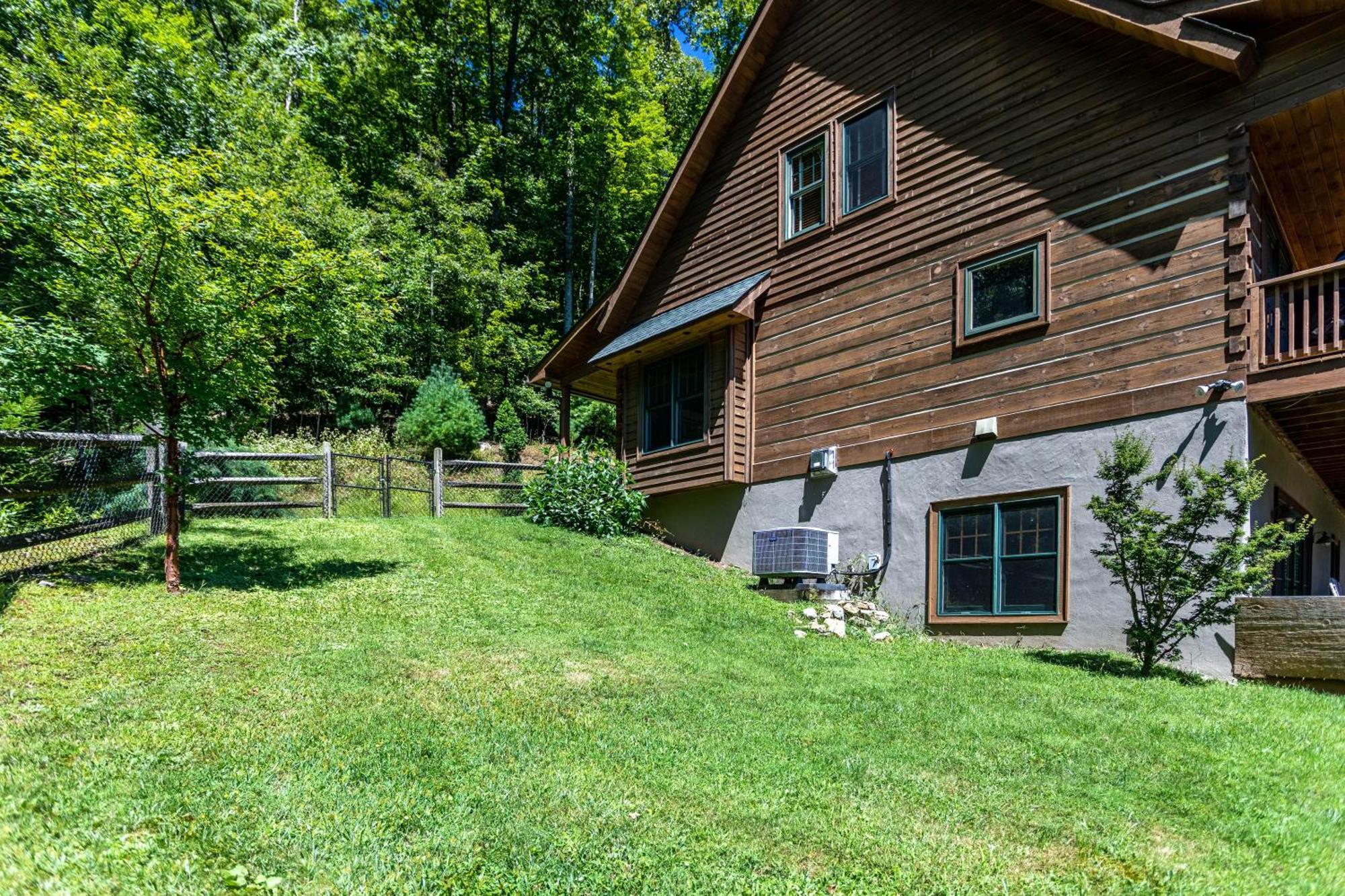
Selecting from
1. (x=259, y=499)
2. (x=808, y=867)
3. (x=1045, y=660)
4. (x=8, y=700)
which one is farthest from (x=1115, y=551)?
(x=259, y=499)

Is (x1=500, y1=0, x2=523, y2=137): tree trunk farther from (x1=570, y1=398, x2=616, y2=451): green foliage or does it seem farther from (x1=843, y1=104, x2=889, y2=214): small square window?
(x1=843, y1=104, x2=889, y2=214): small square window

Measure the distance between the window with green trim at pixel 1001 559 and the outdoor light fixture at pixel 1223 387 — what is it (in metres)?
1.87

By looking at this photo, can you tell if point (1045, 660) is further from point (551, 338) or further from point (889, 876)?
point (551, 338)

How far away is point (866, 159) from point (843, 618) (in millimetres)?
6854

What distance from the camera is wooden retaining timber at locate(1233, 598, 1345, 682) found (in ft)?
22.8

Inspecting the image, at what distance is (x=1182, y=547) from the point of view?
7.56 meters

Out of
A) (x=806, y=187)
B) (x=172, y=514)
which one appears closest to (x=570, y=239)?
(x=806, y=187)

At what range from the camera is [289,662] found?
21.2 feet

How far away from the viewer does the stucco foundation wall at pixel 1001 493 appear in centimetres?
794

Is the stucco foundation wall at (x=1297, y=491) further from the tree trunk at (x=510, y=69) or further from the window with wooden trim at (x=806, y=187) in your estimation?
the tree trunk at (x=510, y=69)

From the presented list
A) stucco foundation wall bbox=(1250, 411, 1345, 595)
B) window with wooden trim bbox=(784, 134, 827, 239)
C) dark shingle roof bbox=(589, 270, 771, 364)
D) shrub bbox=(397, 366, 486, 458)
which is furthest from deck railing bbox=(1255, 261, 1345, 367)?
shrub bbox=(397, 366, 486, 458)

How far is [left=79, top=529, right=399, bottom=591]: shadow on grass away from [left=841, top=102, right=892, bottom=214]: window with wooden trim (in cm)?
871

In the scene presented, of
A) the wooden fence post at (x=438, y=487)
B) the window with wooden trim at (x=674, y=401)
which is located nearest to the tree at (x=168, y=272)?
the window with wooden trim at (x=674, y=401)

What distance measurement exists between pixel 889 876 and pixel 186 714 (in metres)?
4.44
